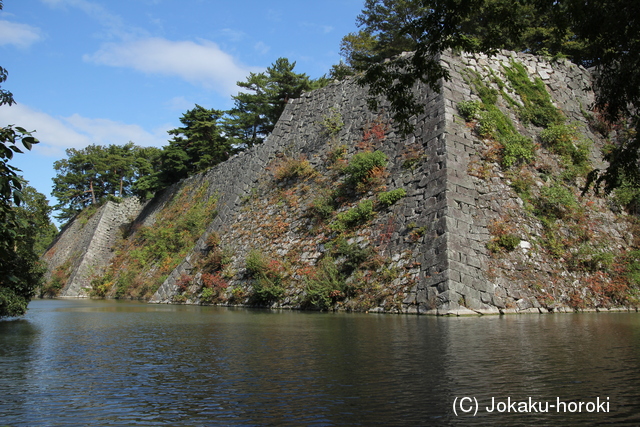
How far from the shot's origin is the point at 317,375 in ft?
16.8

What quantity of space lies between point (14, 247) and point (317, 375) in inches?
373

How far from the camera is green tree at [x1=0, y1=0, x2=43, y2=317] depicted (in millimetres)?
4398

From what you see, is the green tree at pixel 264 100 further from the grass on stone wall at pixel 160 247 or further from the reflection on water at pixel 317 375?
the reflection on water at pixel 317 375

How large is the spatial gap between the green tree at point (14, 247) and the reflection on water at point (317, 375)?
1.36 metres

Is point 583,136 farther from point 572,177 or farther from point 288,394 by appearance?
point 288,394

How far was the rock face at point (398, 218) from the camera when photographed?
40.5 feet

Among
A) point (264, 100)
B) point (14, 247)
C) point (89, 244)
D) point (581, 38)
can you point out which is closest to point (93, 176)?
point (89, 244)

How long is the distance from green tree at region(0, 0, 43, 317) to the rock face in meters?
6.82

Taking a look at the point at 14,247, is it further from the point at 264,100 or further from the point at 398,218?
the point at 264,100

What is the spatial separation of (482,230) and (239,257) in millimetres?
9996

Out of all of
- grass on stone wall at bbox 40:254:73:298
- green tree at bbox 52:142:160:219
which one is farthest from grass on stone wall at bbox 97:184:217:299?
green tree at bbox 52:142:160:219

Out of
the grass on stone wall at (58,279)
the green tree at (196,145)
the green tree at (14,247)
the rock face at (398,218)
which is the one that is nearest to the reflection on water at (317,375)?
the green tree at (14,247)

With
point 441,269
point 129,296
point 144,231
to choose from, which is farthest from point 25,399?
point 144,231

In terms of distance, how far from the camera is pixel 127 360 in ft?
20.3
